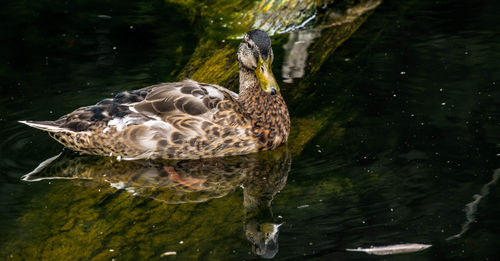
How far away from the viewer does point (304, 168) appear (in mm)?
6965

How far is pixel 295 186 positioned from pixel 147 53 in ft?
15.2

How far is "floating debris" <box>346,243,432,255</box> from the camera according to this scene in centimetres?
538

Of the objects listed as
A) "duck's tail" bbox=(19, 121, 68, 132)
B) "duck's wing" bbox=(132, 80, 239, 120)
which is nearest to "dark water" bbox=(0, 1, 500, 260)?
"duck's tail" bbox=(19, 121, 68, 132)

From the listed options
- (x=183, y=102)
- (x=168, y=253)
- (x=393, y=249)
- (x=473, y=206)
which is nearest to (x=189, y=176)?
(x=183, y=102)

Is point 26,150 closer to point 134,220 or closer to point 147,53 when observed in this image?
point 134,220

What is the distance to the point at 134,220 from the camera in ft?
20.2

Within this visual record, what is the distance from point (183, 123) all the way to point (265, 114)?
874 mm

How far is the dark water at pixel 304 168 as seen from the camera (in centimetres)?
570

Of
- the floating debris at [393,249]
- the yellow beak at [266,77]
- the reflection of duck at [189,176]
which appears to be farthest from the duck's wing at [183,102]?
the floating debris at [393,249]

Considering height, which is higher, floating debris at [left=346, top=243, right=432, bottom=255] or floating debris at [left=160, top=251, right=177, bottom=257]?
floating debris at [left=346, top=243, right=432, bottom=255]

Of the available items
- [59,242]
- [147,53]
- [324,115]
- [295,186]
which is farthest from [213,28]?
[59,242]

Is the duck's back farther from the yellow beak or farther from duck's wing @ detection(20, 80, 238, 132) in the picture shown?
the yellow beak

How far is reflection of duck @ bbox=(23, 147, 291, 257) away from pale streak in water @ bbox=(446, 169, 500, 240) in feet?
5.09

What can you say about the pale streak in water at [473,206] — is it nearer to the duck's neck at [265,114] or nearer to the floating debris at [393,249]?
the floating debris at [393,249]
